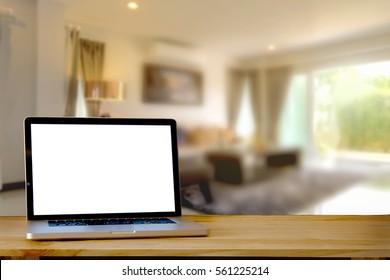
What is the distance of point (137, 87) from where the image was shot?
46.2 inches

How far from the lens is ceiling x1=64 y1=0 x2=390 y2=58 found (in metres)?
1.13

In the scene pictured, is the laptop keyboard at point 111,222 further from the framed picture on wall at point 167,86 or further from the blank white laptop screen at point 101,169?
the framed picture on wall at point 167,86

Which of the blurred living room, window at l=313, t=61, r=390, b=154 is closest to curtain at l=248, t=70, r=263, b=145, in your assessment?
the blurred living room

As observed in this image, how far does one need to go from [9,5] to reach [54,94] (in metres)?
0.28

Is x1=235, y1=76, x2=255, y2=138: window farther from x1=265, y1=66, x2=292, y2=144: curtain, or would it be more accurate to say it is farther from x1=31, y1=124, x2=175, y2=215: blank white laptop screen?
x1=31, y1=124, x2=175, y2=215: blank white laptop screen

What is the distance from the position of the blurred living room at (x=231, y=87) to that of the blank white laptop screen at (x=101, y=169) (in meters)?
0.09

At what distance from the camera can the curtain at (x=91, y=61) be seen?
1150mm

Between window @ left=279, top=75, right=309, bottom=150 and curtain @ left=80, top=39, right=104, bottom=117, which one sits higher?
curtain @ left=80, top=39, right=104, bottom=117

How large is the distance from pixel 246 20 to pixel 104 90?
457mm

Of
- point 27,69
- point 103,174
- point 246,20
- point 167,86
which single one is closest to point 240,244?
point 103,174

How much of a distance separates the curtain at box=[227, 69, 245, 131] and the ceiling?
0.25 ft

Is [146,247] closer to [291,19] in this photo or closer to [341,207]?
[341,207]

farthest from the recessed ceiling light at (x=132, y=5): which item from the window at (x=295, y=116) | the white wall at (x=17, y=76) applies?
the window at (x=295, y=116)

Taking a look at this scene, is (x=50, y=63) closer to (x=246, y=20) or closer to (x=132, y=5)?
(x=132, y=5)
